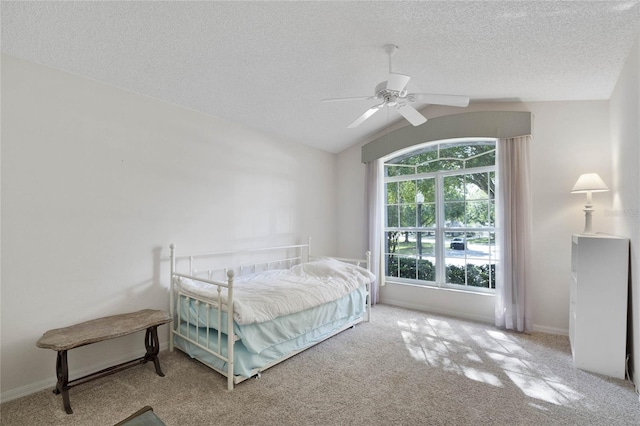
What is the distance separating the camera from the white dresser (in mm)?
2438

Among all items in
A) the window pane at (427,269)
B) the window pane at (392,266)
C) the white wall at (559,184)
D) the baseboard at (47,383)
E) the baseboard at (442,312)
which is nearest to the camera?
the baseboard at (47,383)

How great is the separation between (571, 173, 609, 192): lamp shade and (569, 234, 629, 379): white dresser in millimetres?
572

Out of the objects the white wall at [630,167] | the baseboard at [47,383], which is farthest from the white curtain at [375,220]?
the baseboard at [47,383]

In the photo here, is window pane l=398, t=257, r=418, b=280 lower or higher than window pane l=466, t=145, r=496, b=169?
lower

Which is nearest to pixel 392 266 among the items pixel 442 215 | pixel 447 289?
pixel 447 289

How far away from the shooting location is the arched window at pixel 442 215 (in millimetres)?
3920

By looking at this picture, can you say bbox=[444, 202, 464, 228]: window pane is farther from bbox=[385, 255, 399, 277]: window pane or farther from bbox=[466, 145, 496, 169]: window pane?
bbox=[385, 255, 399, 277]: window pane

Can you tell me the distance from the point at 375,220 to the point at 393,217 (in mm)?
377

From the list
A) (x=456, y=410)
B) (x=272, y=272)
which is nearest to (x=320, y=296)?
(x=272, y=272)

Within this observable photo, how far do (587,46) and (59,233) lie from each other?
13.8ft

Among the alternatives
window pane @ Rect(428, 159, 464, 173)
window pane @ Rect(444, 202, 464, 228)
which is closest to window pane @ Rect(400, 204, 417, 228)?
window pane @ Rect(444, 202, 464, 228)

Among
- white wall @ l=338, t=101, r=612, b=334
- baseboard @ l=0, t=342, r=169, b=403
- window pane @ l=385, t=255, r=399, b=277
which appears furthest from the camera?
window pane @ l=385, t=255, r=399, b=277

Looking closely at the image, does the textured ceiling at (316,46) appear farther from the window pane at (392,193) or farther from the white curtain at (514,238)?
the window pane at (392,193)

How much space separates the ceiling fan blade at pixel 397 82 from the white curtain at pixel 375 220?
7.84 ft
